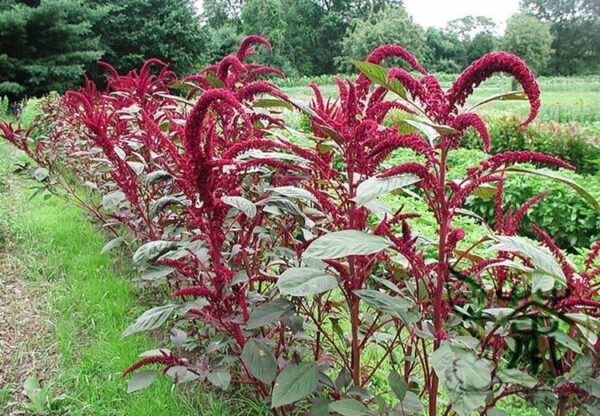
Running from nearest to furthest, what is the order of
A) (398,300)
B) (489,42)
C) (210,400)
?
(398,300) → (210,400) → (489,42)

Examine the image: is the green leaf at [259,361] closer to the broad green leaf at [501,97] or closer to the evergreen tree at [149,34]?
the broad green leaf at [501,97]

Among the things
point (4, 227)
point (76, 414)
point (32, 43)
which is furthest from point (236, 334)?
point (32, 43)

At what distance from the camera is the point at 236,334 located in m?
1.22

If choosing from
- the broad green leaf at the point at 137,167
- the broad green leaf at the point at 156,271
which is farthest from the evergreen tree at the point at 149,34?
the broad green leaf at the point at 156,271

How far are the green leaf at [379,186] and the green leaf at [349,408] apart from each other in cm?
43

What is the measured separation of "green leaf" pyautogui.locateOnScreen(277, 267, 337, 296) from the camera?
0.89 meters

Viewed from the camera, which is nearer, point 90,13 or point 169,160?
point 169,160

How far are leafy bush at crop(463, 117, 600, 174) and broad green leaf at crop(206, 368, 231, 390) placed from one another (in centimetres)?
570

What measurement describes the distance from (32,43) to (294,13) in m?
35.9

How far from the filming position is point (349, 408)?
0.98 meters

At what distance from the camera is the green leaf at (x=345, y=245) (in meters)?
0.77

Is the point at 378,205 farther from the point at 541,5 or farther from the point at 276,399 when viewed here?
the point at 541,5

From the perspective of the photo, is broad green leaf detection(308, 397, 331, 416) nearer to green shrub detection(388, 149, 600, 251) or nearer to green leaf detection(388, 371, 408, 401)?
green leaf detection(388, 371, 408, 401)

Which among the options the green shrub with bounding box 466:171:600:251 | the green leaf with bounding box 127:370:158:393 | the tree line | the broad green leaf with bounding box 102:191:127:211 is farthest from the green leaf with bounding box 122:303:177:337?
the green shrub with bounding box 466:171:600:251
